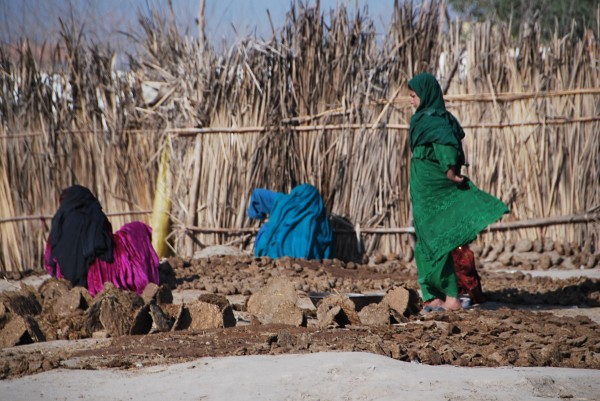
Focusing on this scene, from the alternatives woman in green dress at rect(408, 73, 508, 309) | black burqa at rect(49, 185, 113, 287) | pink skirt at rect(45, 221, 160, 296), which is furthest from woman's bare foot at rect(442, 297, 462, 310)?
black burqa at rect(49, 185, 113, 287)

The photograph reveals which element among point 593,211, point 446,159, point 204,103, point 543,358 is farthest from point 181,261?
point 543,358

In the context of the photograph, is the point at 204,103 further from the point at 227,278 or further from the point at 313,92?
the point at 227,278

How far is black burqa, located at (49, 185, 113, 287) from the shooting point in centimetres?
697

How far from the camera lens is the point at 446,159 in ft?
20.0

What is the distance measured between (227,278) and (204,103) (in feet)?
7.81

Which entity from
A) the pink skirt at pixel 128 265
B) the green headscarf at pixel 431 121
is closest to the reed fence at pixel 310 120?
the pink skirt at pixel 128 265

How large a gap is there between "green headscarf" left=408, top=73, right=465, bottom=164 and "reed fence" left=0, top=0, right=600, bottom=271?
3.24 m

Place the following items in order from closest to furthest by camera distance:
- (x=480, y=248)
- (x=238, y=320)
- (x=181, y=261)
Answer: (x=238, y=320), (x=181, y=261), (x=480, y=248)

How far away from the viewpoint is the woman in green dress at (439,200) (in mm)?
6102

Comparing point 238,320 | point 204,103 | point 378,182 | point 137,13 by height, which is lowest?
point 238,320

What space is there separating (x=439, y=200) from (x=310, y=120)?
3763mm

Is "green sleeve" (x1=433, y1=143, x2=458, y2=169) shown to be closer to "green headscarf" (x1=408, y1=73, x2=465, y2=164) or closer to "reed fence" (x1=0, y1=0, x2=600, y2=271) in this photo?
"green headscarf" (x1=408, y1=73, x2=465, y2=164)

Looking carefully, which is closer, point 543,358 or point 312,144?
point 543,358

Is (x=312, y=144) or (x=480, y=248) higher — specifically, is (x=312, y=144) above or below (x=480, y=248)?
above
